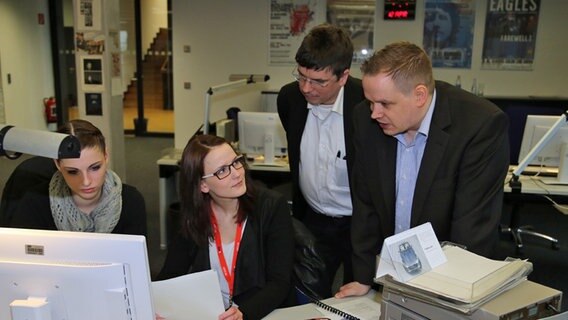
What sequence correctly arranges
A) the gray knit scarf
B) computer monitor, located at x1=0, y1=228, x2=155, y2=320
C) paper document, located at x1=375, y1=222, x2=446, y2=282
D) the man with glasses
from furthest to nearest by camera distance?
the man with glasses
the gray knit scarf
paper document, located at x1=375, y1=222, x2=446, y2=282
computer monitor, located at x1=0, y1=228, x2=155, y2=320

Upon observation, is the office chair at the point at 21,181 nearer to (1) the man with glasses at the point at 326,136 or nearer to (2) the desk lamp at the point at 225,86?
(1) the man with glasses at the point at 326,136

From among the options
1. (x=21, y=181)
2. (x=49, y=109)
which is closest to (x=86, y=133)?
(x=21, y=181)

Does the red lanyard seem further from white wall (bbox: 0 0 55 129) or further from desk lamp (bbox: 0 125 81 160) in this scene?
white wall (bbox: 0 0 55 129)

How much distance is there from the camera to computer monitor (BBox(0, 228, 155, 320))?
3.41 ft

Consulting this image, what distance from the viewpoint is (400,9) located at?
20.1 ft

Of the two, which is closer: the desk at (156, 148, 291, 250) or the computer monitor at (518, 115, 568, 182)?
the computer monitor at (518, 115, 568, 182)

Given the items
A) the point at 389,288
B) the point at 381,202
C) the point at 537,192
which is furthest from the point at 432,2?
the point at 389,288

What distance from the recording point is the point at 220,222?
1863 mm

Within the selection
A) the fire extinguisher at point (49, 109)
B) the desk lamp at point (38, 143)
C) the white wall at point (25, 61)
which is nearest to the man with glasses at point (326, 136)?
the desk lamp at point (38, 143)

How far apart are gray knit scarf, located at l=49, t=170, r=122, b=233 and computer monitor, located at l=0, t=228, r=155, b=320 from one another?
71cm

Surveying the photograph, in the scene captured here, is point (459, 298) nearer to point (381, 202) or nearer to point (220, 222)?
point (381, 202)

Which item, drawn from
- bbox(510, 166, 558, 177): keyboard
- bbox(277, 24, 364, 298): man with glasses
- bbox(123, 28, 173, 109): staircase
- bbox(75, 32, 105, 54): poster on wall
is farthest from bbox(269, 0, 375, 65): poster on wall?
bbox(277, 24, 364, 298): man with glasses

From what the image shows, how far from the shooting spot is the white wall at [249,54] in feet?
19.9

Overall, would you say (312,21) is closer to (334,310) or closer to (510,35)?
(510,35)
